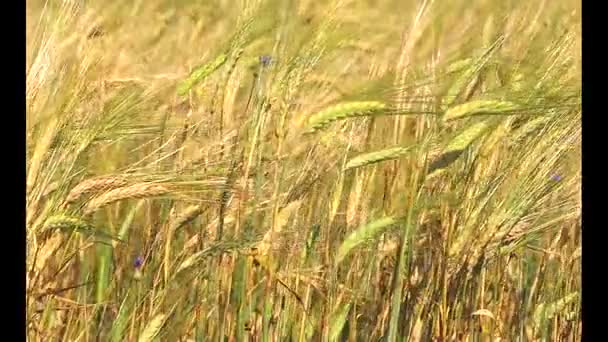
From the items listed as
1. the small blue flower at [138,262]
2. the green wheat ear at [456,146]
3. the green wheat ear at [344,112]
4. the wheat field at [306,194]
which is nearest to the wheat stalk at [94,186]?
the wheat field at [306,194]

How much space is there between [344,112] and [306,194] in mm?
164

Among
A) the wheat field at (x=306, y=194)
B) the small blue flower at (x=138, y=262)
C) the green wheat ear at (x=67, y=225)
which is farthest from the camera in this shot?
the small blue flower at (x=138, y=262)

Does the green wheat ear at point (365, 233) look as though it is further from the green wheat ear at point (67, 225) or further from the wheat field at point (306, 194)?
the green wheat ear at point (67, 225)

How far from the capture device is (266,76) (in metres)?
2.11

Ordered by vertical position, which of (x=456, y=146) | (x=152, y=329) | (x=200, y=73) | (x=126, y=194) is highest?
(x=200, y=73)

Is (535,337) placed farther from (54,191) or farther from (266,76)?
(54,191)

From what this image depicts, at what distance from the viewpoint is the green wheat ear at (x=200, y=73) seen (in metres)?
2.18

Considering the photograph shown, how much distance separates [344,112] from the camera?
80.7 inches

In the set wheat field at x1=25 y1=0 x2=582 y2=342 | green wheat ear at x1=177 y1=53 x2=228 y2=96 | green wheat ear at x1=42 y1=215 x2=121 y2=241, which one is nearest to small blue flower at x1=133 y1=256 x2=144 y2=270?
wheat field at x1=25 y1=0 x2=582 y2=342

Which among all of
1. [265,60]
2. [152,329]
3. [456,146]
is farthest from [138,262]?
[456,146]

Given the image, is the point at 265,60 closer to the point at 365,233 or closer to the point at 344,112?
the point at 344,112

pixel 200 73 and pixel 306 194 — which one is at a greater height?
pixel 200 73

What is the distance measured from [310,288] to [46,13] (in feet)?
2.18

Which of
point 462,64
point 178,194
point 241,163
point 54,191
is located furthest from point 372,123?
point 54,191
